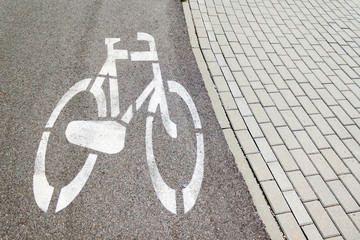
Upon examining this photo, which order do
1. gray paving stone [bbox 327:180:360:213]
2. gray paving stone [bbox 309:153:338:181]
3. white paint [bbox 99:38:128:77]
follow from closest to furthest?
1. gray paving stone [bbox 327:180:360:213]
2. gray paving stone [bbox 309:153:338:181]
3. white paint [bbox 99:38:128:77]

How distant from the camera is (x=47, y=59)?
4.80 m

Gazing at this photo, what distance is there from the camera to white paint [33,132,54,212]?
307 centimetres

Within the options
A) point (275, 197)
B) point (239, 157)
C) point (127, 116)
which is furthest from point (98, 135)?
point (275, 197)

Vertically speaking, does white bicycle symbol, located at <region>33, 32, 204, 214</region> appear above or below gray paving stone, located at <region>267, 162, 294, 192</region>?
above

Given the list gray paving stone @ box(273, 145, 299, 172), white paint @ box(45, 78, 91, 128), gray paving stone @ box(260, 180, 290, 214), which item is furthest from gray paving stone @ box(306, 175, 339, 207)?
white paint @ box(45, 78, 91, 128)

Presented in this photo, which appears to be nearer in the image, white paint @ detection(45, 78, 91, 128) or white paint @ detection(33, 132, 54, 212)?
white paint @ detection(33, 132, 54, 212)

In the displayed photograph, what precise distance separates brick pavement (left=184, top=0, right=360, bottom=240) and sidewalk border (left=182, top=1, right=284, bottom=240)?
0.03 metres

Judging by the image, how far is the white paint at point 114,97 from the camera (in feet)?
13.3

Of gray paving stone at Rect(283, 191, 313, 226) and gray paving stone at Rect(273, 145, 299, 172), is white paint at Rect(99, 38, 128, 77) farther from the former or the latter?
gray paving stone at Rect(283, 191, 313, 226)

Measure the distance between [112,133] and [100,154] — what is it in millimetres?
381

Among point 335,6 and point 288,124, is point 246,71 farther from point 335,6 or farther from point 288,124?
point 335,6

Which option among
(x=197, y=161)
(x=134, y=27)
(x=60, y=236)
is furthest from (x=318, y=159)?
(x=134, y=27)

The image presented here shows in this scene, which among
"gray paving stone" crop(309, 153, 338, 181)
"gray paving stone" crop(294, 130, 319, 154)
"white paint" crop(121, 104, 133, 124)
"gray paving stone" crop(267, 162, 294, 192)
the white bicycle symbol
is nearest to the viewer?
the white bicycle symbol

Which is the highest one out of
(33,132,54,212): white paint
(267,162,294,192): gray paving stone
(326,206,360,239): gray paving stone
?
(33,132,54,212): white paint
